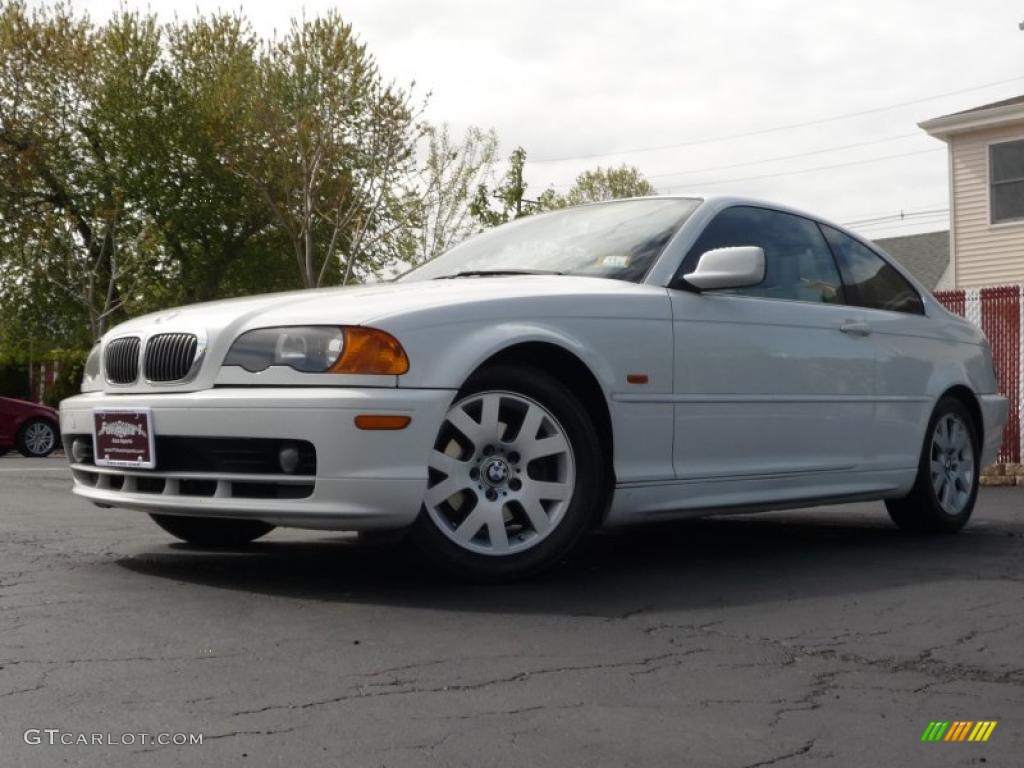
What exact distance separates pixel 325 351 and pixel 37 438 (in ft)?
55.5

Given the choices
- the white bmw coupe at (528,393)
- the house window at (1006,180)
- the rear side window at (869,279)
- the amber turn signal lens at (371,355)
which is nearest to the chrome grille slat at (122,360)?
the white bmw coupe at (528,393)

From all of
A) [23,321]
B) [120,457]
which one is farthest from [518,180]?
[120,457]

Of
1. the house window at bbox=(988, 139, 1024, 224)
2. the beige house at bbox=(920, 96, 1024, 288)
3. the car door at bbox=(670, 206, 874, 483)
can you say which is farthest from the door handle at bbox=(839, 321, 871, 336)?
the house window at bbox=(988, 139, 1024, 224)

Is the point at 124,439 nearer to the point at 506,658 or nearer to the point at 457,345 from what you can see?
the point at 457,345

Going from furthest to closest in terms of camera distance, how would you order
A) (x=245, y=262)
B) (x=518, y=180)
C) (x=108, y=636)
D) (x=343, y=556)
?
(x=245, y=262) → (x=518, y=180) → (x=343, y=556) → (x=108, y=636)

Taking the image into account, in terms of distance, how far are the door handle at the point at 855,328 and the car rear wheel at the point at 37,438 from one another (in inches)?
626

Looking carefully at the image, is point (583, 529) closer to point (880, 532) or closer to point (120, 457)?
point (120, 457)

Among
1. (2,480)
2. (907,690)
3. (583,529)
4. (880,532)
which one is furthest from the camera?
(2,480)

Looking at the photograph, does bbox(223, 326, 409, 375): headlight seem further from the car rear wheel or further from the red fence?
the car rear wheel

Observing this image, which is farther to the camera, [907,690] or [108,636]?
[108,636]

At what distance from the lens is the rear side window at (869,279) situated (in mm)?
6664

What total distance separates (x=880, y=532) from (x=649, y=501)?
7.71ft

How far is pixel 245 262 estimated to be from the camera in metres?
36.3

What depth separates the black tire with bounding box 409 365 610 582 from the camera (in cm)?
468
